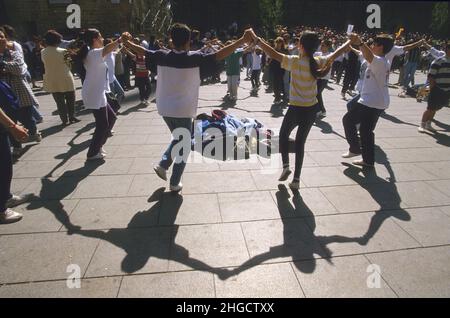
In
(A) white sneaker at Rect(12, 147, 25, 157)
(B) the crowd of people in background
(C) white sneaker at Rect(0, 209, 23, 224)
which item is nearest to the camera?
(C) white sneaker at Rect(0, 209, 23, 224)

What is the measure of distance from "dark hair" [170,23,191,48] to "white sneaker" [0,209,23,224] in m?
2.61

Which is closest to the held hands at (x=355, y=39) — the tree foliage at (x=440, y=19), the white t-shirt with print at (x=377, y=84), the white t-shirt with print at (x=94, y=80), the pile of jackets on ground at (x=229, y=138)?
the white t-shirt with print at (x=377, y=84)

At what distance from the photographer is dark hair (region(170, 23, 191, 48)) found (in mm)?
3500

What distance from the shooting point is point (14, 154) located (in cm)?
549

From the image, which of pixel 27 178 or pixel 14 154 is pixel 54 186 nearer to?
pixel 27 178

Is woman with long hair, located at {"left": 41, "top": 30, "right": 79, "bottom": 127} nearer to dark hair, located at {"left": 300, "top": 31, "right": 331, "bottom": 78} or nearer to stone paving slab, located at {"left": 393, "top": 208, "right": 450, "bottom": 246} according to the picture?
dark hair, located at {"left": 300, "top": 31, "right": 331, "bottom": 78}

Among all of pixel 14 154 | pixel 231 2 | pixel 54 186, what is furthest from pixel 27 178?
pixel 231 2

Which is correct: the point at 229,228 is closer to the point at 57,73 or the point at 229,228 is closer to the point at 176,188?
the point at 176,188

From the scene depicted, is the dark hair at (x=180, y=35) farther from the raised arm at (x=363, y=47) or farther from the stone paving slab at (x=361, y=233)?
the stone paving slab at (x=361, y=233)

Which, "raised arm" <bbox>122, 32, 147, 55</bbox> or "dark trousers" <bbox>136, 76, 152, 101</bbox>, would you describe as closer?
"raised arm" <bbox>122, 32, 147, 55</bbox>

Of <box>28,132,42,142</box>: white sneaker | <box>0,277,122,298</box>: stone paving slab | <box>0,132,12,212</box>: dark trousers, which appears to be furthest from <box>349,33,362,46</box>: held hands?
<box>28,132,42,142</box>: white sneaker

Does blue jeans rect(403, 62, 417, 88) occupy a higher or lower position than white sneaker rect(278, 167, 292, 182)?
higher

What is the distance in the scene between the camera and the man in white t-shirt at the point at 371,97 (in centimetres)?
452
